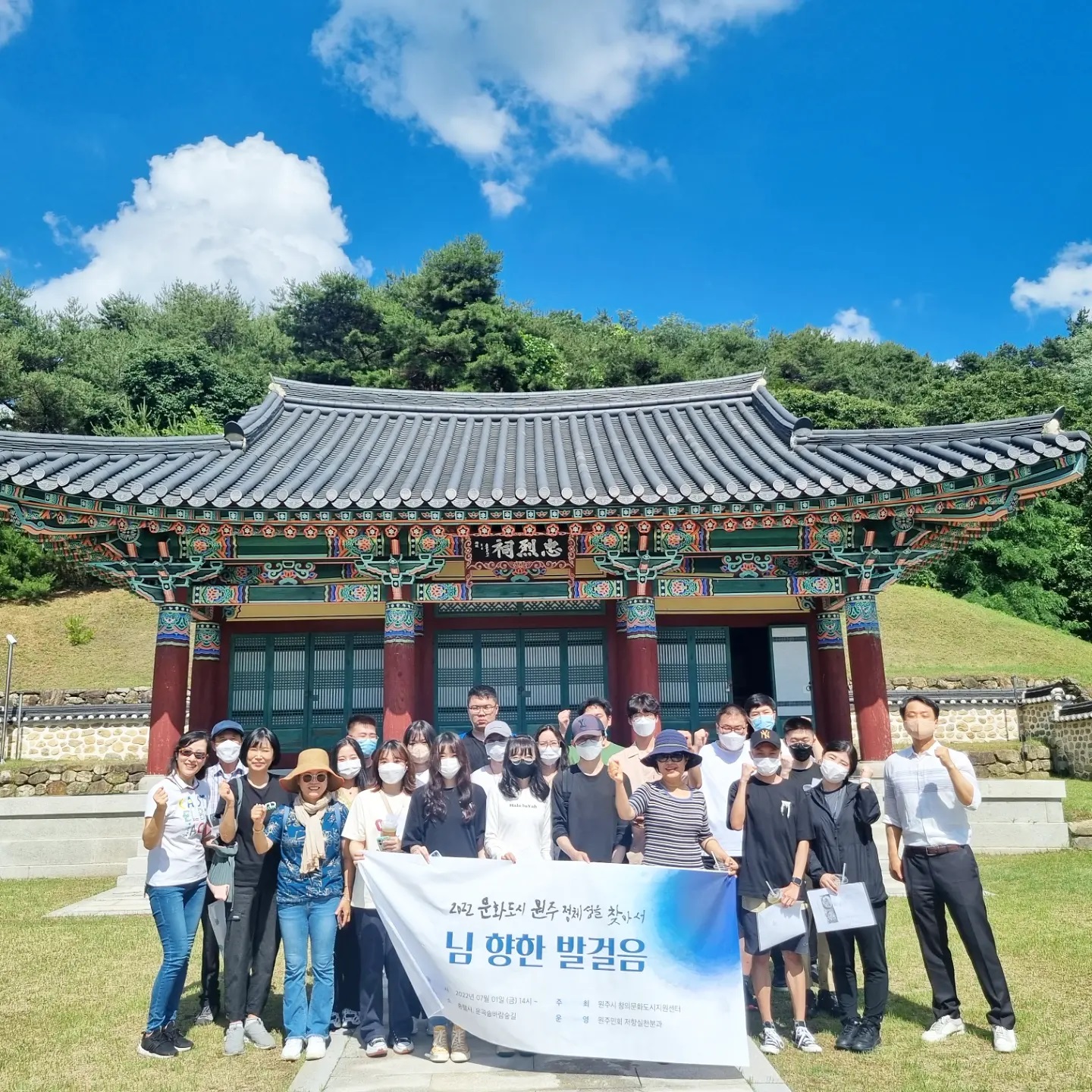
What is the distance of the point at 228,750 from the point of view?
590cm

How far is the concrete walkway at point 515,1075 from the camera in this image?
184 inches

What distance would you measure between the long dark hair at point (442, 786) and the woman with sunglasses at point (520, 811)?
219 mm

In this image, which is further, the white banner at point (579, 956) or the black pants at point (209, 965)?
the black pants at point (209, 965)

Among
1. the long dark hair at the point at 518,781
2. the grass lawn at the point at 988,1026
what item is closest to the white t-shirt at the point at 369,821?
the long dark hair at the point at 518,781

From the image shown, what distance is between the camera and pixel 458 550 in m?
11.9

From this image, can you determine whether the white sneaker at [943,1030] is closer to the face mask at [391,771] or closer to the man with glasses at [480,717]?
the man with glasses at [480,717]

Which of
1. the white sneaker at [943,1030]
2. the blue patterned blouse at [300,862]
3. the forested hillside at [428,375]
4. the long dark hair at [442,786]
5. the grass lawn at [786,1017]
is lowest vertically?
the grass lawn at [786,1017]

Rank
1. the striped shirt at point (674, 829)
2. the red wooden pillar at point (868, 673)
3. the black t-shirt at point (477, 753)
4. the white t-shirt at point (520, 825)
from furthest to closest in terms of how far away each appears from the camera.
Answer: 1. the red wooden pillar at point (868, 673)
2. the black t-shirt at point (477, 753)
3. the white t-shirt at point (520, 825)
4. the striped shirt at point (674, 829)

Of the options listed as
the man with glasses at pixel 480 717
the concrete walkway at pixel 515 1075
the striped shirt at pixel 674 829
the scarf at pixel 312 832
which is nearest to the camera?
the concrete walkway at pixel 515 1075

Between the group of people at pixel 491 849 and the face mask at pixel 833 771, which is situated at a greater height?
the face mask at pixel 833 771

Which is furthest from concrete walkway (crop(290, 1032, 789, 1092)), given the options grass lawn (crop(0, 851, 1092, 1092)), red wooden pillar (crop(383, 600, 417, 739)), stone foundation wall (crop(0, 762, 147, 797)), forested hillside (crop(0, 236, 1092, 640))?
forested hillside (crop(0, 236, 1092, 640))

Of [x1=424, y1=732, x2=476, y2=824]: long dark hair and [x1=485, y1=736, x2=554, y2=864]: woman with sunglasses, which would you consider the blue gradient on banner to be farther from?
[x1=424, y1=732, x2=476, y2=824]: long dark hair

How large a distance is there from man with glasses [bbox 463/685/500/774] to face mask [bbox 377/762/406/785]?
1172 mm

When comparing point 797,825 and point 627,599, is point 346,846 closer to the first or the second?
point 797,825
